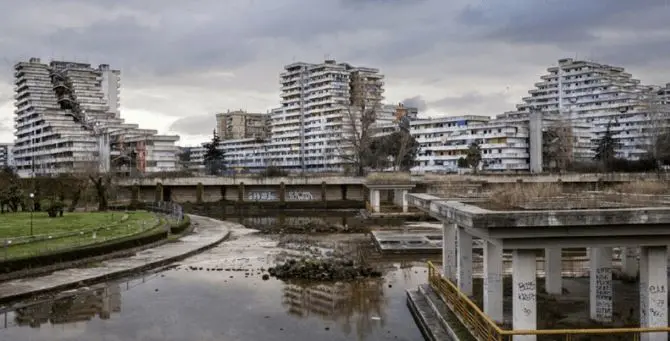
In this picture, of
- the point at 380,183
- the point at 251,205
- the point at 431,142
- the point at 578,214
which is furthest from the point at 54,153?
the point at 578,214

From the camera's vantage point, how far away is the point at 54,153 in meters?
128

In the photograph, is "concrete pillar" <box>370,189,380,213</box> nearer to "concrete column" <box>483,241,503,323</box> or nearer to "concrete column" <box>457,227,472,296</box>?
"concrete column" <box>457,227,472,296</box>

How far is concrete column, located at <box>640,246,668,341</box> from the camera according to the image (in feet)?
53.3

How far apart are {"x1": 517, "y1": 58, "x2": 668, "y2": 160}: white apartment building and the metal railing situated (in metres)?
104

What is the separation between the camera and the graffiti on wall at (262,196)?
316 ft

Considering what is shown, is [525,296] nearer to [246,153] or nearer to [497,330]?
[497,330]

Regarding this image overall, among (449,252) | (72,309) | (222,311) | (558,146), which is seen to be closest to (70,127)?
(558,146)

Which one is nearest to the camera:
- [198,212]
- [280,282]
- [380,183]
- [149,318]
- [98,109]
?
[149,318]

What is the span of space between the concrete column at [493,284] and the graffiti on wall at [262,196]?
258 ft

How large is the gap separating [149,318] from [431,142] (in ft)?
344

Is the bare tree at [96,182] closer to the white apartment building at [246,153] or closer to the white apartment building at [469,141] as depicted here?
the white apartment building at [469,141]

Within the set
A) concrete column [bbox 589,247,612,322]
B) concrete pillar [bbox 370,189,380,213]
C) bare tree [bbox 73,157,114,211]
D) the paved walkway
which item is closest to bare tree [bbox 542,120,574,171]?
concrete pillar [bbox 370,189,380,213]

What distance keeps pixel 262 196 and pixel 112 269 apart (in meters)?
63.6

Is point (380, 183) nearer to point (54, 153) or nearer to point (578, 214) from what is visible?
point (578, 214)
